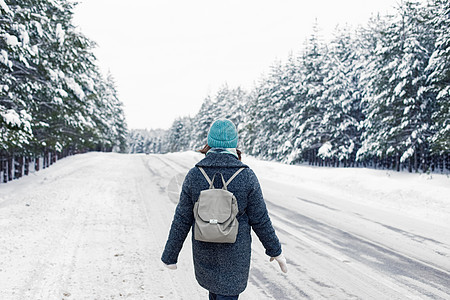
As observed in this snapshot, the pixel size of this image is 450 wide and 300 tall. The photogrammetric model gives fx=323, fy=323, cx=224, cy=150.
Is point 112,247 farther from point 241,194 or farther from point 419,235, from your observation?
point 419,235

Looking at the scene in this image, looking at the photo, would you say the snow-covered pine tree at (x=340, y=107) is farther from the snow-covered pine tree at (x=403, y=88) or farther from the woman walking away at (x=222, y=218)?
the woman walking away at (x=222, y=218)

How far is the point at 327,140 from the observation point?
97.6 ft

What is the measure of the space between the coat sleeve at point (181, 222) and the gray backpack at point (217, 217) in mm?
200

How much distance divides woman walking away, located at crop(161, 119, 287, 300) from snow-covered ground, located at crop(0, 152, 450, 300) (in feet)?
6.11

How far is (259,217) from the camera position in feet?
7.98

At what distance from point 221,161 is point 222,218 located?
42cm

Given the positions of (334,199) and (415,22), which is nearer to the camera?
(334,199)

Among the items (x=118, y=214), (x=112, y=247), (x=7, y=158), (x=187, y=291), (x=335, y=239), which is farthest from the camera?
(x=7, y=158)

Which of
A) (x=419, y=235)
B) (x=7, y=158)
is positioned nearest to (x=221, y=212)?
(x=419, y=235)

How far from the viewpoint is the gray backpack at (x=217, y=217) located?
220 centimetres

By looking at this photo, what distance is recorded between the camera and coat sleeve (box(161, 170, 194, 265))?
2.44 meters

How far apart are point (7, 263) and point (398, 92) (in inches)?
836

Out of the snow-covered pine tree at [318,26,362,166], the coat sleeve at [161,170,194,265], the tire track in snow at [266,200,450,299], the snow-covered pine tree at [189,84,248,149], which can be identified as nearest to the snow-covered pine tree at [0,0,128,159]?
the tire track in snow at [266,200,450,299]

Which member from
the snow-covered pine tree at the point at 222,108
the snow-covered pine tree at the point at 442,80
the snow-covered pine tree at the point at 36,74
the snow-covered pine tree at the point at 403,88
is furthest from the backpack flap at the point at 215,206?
the snow-covered pine tree at the point at 222,108
